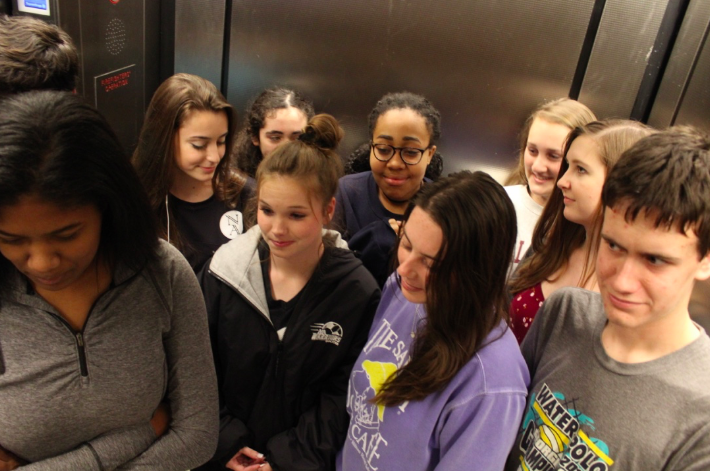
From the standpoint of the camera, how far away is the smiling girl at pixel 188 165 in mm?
1695

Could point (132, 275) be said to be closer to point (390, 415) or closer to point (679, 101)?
point (390, 415)

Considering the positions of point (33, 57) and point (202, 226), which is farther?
point (202, 226)

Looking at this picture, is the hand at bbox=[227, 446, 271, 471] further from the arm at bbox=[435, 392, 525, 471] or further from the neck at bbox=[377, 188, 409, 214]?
the neck at bbox=[377, 188, 409, 214]

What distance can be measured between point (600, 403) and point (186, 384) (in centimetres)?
83

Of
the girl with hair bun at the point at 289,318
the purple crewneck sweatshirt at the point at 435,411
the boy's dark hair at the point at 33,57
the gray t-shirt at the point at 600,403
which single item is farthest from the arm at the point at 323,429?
the boy's dark hair at the point at 33,57

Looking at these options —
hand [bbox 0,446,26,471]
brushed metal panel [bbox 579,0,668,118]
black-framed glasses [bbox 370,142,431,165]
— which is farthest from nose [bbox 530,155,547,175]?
hand [bbox 0,446,26,471]

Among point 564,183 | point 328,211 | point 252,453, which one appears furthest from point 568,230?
point 252,453

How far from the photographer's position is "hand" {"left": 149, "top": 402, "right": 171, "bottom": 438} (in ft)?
3.48

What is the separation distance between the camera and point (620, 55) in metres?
2.29

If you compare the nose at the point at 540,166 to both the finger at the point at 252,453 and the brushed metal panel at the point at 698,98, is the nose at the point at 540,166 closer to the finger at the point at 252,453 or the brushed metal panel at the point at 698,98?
the brushed metal panel at the point at 698,98

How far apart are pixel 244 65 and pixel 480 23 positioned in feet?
3.70

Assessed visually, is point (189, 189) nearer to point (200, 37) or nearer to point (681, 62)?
point (200, 37)

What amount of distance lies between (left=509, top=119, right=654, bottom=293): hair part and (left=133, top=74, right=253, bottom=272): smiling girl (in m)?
0.99

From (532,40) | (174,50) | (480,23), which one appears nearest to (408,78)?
(480,23)
